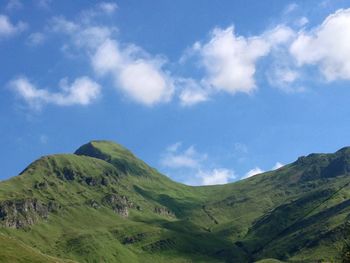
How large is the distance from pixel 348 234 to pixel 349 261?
11.0 m

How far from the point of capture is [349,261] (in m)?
89.1

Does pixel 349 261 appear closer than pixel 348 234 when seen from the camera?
Yes

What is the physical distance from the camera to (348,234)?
99.3 m
